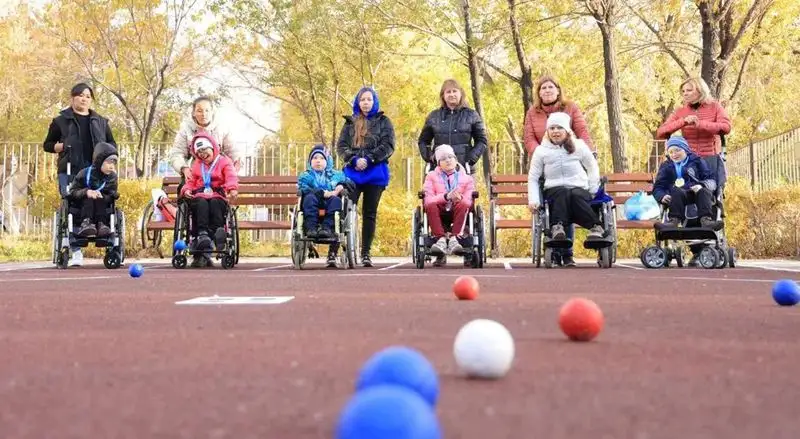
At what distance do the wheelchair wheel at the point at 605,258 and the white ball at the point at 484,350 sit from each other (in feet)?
29.9

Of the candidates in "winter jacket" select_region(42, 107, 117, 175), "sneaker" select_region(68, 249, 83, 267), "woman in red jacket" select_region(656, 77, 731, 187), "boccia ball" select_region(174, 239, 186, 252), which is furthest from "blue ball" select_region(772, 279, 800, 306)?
"winter jacket" select_region(42, 107, 117, 175)

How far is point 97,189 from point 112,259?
0.85 metres

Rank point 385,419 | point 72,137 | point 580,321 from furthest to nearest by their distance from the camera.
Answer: point 72,137 < point 580,321 < point 385,419

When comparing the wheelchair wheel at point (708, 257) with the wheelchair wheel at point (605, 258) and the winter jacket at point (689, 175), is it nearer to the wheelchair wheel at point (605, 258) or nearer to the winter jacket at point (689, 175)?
the winter jacket at point (689, 175)

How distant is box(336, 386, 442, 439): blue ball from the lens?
168cm

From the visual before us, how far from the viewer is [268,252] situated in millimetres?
19953

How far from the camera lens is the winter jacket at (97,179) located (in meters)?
12.7

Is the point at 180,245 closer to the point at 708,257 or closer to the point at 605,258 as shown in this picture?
the point at 605,258

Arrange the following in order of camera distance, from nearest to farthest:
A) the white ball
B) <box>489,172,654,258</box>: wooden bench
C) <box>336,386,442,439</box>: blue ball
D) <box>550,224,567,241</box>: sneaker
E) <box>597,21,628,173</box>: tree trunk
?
<box>336,386,442,439</box>: blue ball
the white ball
<box>550,224,567,241</box>: sneaker
<box>489,172,654,258</box>: wooden bench
<box>597,21,628,173</box>: tree trunk

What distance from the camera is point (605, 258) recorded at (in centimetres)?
1223

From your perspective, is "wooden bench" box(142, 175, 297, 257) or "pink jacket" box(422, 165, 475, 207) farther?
"wooden bench" box(142, 175, 297, 257)

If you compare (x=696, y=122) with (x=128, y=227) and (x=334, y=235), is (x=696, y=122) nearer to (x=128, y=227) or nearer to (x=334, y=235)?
(x=334, y=235)

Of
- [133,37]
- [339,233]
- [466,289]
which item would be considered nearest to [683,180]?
[339,233]

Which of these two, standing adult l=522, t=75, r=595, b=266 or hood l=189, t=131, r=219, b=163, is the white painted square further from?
standing adult l=522, t=75, r=595, b=266
